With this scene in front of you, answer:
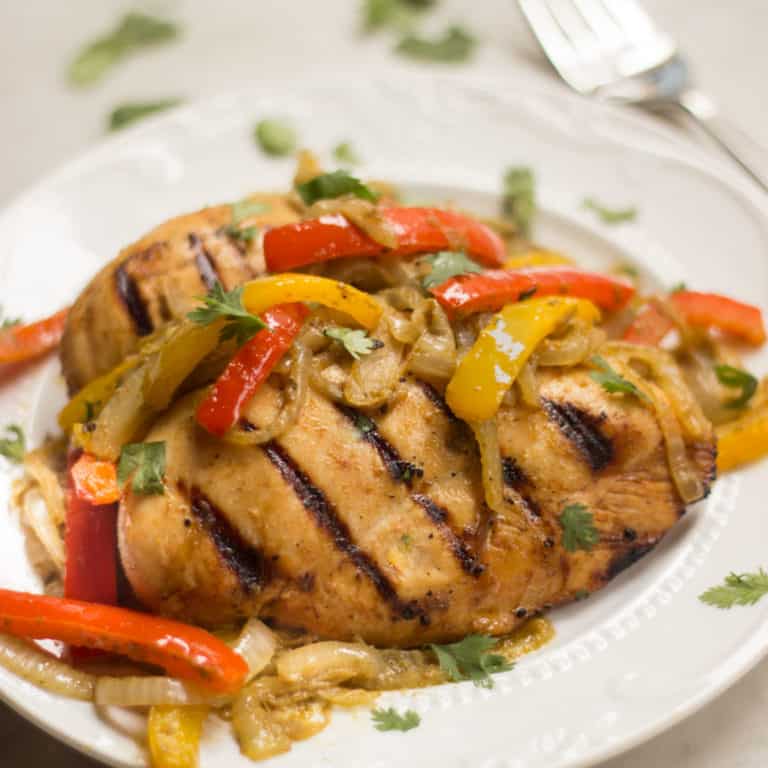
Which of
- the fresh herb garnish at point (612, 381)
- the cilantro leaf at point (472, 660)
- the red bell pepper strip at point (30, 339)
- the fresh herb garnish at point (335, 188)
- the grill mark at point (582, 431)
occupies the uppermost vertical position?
the fresh herb garnish at point (335, 188)

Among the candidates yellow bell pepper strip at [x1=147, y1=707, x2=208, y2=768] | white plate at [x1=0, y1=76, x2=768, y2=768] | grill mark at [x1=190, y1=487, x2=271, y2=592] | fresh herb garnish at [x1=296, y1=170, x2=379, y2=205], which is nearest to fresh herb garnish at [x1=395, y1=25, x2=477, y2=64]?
white plate at [x1=0, y1=76, x2=768, y2=768]


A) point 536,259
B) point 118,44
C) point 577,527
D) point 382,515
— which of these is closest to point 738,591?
point 577,527

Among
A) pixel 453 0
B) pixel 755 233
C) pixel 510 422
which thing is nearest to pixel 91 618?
pixel 510 422

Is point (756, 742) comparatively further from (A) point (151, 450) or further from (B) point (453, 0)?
(B) point (453, 0)

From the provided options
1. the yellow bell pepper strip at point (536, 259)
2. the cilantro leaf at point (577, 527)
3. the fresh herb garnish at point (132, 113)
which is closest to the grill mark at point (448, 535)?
the cilantro leaf at point (577, 527)

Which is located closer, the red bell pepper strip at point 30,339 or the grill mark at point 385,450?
the grill mark at point 385,450

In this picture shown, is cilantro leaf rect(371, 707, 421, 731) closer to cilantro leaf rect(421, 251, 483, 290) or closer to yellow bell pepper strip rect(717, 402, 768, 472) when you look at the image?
cilantro leaf rect(421, 251, 483, 290)

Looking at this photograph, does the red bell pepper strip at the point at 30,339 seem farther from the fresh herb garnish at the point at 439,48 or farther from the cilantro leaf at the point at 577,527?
the fresh herb garnish at the point at 439,48

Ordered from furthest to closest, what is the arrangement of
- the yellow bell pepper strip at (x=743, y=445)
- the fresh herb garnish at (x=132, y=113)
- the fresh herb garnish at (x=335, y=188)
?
the fresh herb garnish at (x=132, y=113)
the fresh herb garnish at (x=335, y=188)
the yellow bell pepper strip at (x=743, y=445)
